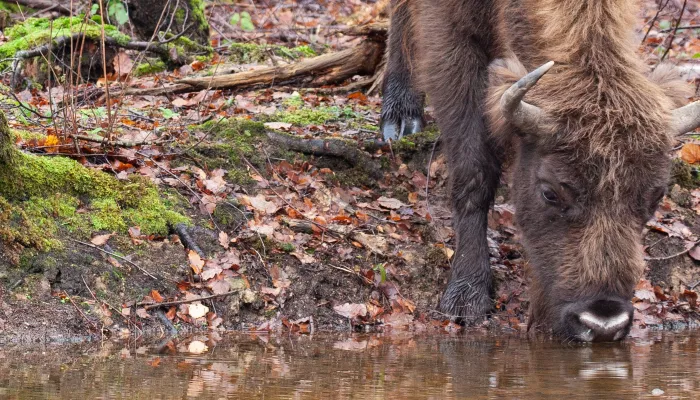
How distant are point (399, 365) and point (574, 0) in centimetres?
302

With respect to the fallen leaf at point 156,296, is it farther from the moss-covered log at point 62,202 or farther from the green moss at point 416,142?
the green moss at point 416,142

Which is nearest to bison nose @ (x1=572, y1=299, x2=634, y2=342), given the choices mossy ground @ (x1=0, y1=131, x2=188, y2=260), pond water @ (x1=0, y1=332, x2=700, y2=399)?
pond water @ (x1=0, y1=332, x2=700, y2=399)

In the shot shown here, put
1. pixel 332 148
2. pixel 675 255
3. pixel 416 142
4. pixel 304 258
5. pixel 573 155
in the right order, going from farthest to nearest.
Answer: pixel 416 142, pixel 332 148, pixel 675 255, pixel 304 258, pixel 573 155

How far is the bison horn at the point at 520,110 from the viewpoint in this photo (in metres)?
6.24

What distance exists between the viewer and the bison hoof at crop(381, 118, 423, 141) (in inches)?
392

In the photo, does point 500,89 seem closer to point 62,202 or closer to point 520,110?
point 520,110

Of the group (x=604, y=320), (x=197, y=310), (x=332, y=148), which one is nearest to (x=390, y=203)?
(x=332, y=148)

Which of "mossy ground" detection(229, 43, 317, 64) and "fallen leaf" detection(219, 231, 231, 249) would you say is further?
"mossy ground" detection(229, 43, 317, 64)

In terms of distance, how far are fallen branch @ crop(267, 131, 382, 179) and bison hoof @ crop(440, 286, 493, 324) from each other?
6.20 ft

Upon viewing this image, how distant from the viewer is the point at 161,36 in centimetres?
1148

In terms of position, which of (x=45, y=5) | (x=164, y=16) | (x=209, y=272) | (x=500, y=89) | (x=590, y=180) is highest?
(x=45, y=5)

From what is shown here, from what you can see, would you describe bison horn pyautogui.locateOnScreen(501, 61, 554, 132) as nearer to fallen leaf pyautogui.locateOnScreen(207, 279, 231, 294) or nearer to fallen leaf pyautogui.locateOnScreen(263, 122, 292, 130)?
fallen leaf pyautogui.locateOnScreen(207, 279, 231, 294)

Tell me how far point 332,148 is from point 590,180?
3.15 m

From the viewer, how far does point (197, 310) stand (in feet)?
20.7
